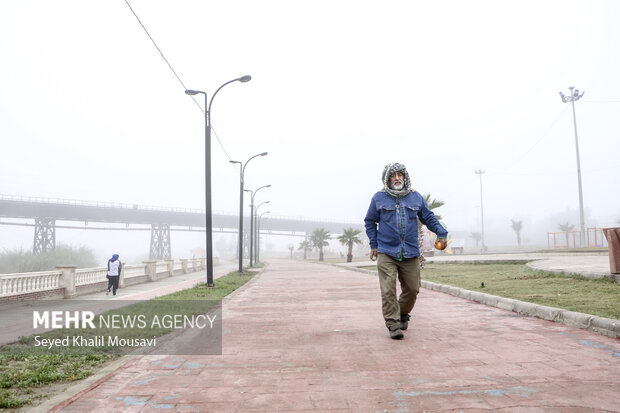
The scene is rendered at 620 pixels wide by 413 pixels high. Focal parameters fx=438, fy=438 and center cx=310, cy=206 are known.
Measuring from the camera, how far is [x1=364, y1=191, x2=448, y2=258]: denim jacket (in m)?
5.20

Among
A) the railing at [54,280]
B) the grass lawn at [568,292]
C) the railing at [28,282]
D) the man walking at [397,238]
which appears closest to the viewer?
the man walking at [397,238]

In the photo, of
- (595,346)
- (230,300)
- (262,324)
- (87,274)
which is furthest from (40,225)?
(595,346)

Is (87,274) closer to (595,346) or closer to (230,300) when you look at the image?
(230,300)

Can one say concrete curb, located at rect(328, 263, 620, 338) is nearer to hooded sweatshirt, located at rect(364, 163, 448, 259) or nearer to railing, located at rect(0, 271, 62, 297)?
hooded sweatshirt, located at rect(364, 163, 448, 259)

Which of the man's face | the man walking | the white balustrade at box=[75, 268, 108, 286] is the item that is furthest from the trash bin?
the white balustrade at box=[75, 268, 108, 286]

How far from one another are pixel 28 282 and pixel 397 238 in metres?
12.3

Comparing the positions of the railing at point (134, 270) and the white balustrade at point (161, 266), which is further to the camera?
the white balustrade at point (161, 266)

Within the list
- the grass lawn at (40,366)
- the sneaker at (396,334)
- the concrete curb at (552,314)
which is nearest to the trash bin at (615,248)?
the concrete curb at (552,314)

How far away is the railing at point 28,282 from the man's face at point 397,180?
11.2m

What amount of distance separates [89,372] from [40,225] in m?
66.9

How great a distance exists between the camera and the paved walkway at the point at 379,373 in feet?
9.70

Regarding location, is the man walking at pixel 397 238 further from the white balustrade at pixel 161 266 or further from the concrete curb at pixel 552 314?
the white balustrade at pixel 161 266

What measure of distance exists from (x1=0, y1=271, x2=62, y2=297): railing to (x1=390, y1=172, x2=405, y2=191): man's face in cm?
1122

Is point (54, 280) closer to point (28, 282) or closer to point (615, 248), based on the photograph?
point (28, 282)
